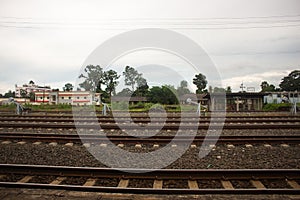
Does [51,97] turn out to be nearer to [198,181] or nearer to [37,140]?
[37,140]

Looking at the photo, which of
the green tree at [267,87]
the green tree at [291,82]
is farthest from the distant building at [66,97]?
the green tree at [291,82]

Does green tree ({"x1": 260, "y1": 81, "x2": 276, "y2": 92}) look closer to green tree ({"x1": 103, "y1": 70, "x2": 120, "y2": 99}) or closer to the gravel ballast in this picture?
green tree ({"x1": 103, "y1": 70, "x2": 120, "y2": 99})

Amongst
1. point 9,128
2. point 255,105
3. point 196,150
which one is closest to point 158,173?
point 196,150

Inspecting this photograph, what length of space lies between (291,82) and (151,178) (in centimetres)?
8453

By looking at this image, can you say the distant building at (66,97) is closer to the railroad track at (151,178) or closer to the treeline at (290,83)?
the railroad track at (151,178)

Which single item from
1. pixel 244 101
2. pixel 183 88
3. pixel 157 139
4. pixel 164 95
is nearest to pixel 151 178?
pixel 157 139

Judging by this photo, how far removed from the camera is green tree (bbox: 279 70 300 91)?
7175 centimetres

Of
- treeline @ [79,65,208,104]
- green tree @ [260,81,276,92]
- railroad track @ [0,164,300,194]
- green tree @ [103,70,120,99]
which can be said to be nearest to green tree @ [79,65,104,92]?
treeline @ [79,65,208,104]

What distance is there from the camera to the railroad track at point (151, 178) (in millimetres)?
4094

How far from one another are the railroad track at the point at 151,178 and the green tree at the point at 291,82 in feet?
259

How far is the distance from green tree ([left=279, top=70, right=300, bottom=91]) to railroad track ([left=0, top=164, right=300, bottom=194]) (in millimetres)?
78981

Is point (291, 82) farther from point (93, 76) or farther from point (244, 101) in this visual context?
point (93, 76)

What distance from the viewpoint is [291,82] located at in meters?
74.4

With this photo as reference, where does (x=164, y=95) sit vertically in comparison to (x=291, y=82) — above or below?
below
